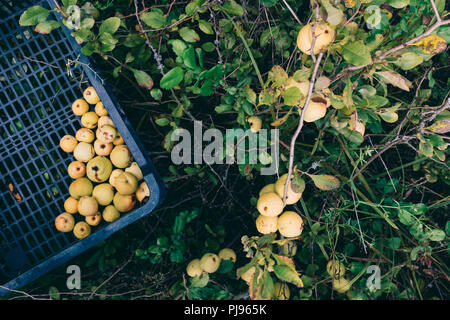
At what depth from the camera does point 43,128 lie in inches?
54.4

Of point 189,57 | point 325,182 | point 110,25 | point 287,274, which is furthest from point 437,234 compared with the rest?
point 110,25

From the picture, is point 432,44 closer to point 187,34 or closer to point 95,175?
point 187,34

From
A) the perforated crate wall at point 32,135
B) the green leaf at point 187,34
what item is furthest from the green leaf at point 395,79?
the perforated crate wall at point 32,135

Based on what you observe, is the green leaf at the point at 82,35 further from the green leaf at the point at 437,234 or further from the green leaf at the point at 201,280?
the green leaf at the point at 437,234

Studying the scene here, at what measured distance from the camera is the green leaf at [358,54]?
3.16 feet

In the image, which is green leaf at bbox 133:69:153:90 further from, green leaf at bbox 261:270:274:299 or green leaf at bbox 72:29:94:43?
green leaf at bbox 261:270:274:299

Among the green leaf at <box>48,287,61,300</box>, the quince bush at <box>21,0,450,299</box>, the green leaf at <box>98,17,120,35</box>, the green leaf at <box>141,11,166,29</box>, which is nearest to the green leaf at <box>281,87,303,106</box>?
the quince bush at <box>21,0,450,299</box>

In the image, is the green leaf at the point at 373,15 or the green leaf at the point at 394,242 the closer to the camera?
the green leaf at the point at 373,15

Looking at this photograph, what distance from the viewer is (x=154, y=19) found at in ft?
3.97

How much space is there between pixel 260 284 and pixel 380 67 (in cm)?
87

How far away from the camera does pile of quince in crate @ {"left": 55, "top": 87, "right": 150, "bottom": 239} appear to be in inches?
52.5

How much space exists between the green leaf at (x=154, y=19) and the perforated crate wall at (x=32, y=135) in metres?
0.28

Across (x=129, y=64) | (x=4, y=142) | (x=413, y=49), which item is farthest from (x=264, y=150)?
(x=4, y=142)
